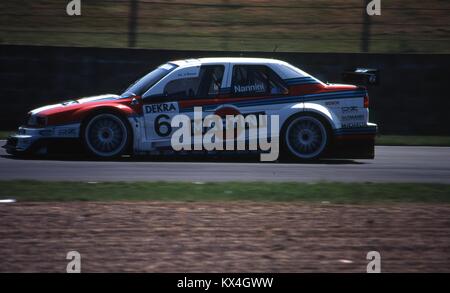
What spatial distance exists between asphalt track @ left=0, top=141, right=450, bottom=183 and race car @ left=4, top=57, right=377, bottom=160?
29 centimetres

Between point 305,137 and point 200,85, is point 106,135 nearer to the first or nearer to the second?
point 200,85

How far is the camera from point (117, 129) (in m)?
13.4

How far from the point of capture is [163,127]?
13461mm

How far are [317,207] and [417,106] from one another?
9.51 metres

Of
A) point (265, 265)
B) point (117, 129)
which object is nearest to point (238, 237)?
point (265, 265)

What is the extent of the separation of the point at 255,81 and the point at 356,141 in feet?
6.22

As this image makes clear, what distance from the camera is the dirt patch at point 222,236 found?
727cm

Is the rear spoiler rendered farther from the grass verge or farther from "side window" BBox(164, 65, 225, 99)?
the grass verge

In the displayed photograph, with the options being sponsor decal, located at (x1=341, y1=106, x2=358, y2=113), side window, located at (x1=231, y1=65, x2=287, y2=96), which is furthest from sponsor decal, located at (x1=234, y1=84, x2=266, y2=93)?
sponsor decal, located at (x1=341, y1=106, x2=358, y2=113)

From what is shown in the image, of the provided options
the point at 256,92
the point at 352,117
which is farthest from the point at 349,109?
the point at 256,92

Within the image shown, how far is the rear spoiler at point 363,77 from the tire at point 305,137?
3.17 feet

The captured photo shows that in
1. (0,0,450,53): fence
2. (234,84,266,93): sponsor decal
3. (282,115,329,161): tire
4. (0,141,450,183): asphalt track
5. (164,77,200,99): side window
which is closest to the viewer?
(0,141,450,183): asphalt track

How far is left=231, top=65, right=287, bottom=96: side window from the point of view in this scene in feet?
45.1

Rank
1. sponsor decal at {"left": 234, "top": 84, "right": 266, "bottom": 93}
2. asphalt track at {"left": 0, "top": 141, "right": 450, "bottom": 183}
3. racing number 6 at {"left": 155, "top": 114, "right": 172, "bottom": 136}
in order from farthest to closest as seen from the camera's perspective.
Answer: sponsor decal at {"left": 234, "top": 84, "right": 266, "bottom": 93} → racing number 6 at {"left": 155, "top": 114, "right": 172, "bottom": 136} → asphalt track at {"left": 0, "top": 141, "right": 450, "bottom": 183}
